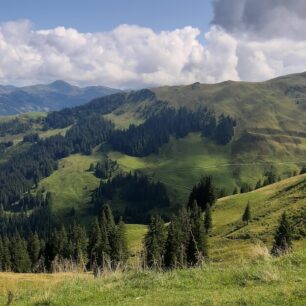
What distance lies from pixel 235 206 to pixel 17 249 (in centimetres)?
6448

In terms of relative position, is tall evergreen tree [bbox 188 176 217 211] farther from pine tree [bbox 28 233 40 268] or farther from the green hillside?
the green hillside

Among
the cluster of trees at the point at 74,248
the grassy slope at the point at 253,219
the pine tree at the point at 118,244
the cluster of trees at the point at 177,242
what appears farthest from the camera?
the pine tree at the point at 118,244

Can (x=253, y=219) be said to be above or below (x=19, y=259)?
above

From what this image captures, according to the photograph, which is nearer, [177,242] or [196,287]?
[196,287]

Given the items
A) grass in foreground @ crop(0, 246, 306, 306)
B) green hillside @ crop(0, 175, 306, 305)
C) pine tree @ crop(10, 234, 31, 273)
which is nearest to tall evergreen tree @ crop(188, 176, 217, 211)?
pine tree @ crop(10, 234, 31, 273)

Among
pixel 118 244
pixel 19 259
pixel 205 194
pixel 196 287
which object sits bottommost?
pixel 19 259

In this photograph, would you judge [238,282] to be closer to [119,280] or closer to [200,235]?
[119,280]

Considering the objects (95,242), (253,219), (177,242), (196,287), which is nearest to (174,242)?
(177,242)

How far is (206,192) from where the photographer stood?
13838cm

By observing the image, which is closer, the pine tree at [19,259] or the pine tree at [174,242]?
the pine tree at [174,242]

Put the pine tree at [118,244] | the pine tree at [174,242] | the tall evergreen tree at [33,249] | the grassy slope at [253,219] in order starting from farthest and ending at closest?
the tall evergreen tree at [33,249]
the pine tree at [118,244]
the grassy slope at [253,219]
the pine tree at [174,242]

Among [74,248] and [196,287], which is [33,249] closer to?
[74,248]

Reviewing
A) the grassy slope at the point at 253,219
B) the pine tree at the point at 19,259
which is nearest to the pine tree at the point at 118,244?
the grassy slope at the point at 253,219

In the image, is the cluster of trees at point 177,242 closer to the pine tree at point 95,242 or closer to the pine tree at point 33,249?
the pine tree at point 95,242
